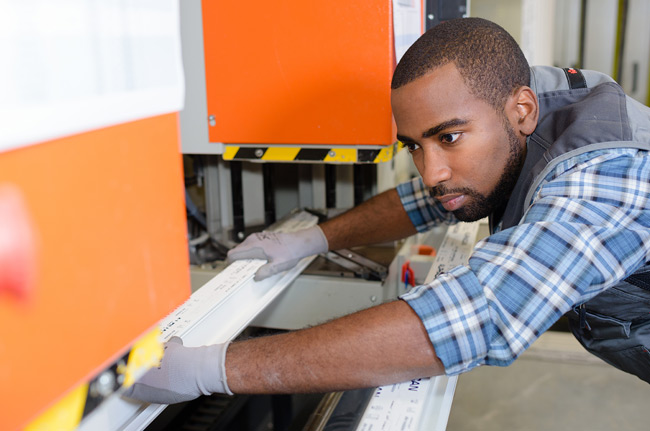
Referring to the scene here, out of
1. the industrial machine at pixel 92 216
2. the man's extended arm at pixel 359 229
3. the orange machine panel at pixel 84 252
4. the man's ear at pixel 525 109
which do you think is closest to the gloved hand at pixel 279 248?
the man's extended arm at pixel 359 229

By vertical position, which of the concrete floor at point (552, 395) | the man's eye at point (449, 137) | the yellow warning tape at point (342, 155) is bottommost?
the concrete floor at point (552, 395)

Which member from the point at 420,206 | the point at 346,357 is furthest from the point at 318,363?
Answer: the point at 420,206

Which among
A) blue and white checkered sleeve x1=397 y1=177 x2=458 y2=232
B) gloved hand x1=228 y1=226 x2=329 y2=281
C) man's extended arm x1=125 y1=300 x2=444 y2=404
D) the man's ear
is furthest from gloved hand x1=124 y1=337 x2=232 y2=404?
blue and white checkered sleeve x1=397 y1=177 x2=458 y2=232

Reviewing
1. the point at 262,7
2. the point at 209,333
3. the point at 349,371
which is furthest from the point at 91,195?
the point at 262,7

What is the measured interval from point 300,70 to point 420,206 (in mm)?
620

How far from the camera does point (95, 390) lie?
25.0 inches

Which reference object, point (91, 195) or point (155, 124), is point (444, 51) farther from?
point (91, 195)

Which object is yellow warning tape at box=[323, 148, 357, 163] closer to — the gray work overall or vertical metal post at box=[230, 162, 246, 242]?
the gray work overall

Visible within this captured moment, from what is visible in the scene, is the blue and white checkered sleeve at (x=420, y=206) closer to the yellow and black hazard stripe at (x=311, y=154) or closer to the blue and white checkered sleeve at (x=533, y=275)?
the yellow and black hazard stripe at (x=311, y=154)

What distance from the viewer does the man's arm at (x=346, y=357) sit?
1065mm

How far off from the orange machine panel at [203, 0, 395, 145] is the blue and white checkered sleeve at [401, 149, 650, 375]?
72 cm

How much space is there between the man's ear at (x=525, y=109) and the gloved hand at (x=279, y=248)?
767 millimetres

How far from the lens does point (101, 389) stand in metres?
0.64

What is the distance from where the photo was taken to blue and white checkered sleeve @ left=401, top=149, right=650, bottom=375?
104 cm
